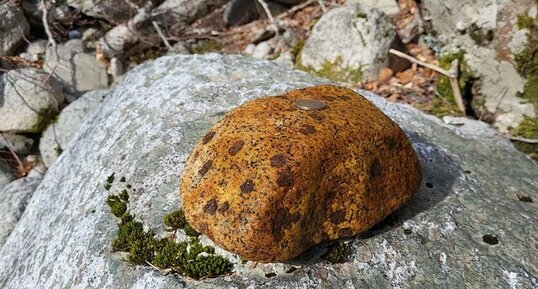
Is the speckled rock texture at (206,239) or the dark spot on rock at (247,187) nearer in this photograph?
the dark spot on rock at (247,187)

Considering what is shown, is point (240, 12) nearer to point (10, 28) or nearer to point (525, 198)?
point (10, 28)

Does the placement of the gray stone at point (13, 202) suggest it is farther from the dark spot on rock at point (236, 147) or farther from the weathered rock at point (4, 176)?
the dark spot on rock at point (236, 147)

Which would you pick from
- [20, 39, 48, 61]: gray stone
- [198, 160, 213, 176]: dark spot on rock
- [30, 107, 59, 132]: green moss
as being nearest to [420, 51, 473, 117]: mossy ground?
[198, 160, 213, 176]: dark spot on rock

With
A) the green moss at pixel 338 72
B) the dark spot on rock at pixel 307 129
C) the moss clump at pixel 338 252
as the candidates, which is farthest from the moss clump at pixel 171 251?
the green moss at pixel 338 72

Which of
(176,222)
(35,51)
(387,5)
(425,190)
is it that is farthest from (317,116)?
(35,51)

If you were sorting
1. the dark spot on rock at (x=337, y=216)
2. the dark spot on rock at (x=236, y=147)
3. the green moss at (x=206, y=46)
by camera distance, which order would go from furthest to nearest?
the green moss at (x=206, y=46), the dark spot on rock at (x=337, y=216), the dark spot on rock at (x=236, y=147)

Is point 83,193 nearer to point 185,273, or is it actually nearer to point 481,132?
point 185,273

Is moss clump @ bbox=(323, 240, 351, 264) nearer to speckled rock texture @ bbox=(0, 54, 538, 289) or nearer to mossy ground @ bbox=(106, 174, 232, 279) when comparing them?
speckled rock texture @ bbox=(0, 54, 538, 289)

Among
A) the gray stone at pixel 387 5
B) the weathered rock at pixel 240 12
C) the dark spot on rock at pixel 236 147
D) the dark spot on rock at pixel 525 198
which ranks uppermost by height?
the dark spot on rock at pixel 236 147

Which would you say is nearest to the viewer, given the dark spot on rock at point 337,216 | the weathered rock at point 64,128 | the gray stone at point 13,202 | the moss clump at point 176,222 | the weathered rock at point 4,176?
the dark spot on rock at point 337,216
